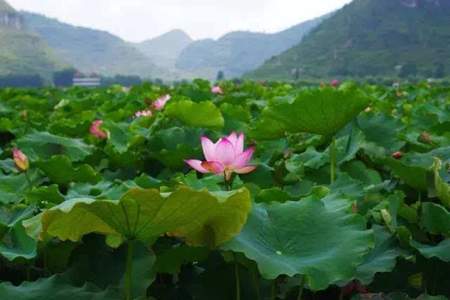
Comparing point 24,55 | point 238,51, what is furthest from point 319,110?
point 238,51

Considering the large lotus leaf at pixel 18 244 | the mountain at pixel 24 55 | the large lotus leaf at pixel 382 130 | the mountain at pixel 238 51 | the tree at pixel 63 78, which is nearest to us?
the large lotus leaf at pixel 18 244

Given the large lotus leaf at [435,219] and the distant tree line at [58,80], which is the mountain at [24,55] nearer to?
the distant tree line at [58,80]

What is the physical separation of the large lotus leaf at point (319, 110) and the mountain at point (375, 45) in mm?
48499

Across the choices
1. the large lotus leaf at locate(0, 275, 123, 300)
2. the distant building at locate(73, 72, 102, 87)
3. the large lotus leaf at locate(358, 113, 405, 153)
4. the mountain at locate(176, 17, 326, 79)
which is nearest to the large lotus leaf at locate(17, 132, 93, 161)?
the large lotus leaf at locate(358, 113, 405, 153)

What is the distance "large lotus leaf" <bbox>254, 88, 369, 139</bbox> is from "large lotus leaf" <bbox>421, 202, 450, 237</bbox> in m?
0.41

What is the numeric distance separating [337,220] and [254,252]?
0.17 metres

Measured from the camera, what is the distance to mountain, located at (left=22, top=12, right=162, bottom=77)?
13188 cm

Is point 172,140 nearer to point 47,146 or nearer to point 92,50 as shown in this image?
point 47,146

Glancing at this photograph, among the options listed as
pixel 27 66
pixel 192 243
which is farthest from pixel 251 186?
pixel 27 66

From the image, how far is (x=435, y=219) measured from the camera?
1054 millimetres

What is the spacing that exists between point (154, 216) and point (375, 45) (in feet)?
215

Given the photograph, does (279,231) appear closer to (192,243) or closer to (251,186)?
(192,243)

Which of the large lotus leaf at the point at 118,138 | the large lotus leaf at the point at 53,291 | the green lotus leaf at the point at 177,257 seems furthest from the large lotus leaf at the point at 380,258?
the large lotus leaf at the point at 118,138

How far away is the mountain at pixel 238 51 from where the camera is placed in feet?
532
